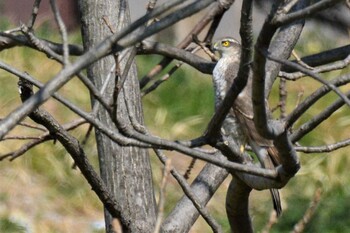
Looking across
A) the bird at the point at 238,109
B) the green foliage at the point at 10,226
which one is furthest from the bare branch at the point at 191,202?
the green foliage at the point at 10,226

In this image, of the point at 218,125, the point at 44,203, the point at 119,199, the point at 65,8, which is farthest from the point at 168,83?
the point at 218,125

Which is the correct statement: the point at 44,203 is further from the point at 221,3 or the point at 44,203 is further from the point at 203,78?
the point at 221,3

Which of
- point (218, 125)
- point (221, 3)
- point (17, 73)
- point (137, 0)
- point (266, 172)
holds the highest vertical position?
point (137, 0)

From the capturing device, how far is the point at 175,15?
5.26ft

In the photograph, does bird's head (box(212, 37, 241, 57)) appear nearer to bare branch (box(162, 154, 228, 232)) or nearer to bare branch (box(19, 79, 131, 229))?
bare branch (box(162, 154, 228, 232))

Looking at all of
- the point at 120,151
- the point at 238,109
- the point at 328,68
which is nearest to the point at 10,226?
the point at 238,109

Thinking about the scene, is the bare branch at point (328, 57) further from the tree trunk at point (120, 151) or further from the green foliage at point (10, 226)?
the green foliage at point (10, 226)

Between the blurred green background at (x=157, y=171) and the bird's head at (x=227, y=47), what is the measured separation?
73.7 inches

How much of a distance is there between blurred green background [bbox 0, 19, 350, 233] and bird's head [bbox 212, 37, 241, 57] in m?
1.87

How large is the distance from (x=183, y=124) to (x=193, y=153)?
19.6 ft

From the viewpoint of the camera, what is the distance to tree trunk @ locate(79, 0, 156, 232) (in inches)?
112

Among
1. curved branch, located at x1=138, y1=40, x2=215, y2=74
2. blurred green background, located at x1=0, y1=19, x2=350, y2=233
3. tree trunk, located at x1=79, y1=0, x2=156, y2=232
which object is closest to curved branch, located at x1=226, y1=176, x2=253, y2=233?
tree trunk, located at x1=79, y1=0, x2=156, y2=232

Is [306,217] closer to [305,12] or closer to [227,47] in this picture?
[305,12]

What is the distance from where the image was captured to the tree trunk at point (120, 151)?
2850 mm
